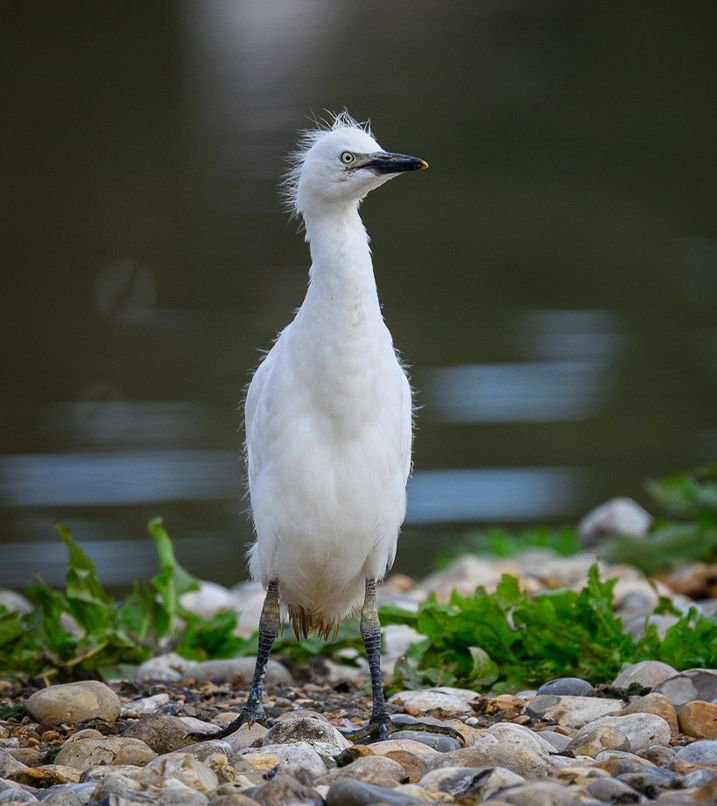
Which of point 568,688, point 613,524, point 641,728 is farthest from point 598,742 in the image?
point 613,524

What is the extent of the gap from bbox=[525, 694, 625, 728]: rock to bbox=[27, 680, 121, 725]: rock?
5.42 feet

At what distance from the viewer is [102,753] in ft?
15.6

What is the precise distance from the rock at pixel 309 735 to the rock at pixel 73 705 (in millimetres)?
837

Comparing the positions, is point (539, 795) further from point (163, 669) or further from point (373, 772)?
point (163, 669)

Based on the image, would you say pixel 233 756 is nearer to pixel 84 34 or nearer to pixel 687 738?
pixel 687 738

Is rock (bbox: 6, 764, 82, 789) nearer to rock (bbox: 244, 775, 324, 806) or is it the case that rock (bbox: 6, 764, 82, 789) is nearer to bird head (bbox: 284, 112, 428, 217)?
rock (bbox: 244, 775, 324, 806)

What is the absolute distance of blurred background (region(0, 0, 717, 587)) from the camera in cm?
1202

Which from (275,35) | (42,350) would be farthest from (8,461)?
(275,35)

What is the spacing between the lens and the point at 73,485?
11.9 metres

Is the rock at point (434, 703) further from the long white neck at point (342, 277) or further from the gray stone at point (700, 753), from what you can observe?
the long white neck at point (342, 277)

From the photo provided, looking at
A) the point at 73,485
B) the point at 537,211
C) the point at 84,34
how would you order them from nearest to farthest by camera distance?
the point at 73,485 → the point at 537,211 → the point at 84,34

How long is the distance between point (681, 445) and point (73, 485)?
5.48 meters

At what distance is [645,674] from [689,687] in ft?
0.87

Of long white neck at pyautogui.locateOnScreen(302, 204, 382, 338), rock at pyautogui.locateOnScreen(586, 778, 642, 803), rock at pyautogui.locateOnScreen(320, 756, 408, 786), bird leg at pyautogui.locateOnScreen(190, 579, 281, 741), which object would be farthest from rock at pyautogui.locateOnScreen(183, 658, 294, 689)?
rock at pyautogui.locateOnScreen(586, 778, 642, 803)
